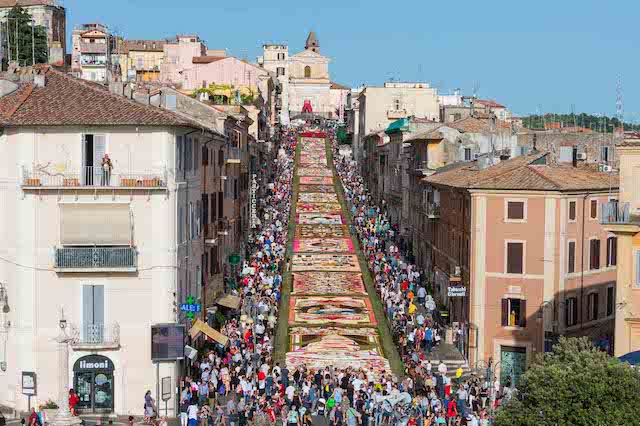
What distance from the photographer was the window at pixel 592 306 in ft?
196

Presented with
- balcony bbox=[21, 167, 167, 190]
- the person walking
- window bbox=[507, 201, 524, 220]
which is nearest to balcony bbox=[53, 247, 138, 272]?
balcony bbox=[21, 167, 167, 190]

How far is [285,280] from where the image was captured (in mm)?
82625

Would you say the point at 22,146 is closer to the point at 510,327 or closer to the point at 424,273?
the point at 510,327

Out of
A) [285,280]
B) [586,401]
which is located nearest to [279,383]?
[586,401]

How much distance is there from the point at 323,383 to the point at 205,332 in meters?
6.52

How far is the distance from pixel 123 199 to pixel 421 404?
46.5ft

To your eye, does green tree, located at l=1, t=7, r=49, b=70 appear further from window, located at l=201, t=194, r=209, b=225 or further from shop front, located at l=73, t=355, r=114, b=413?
shop front, located at l=73, t=355, r=114, b=413

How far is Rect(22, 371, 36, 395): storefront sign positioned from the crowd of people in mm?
5874

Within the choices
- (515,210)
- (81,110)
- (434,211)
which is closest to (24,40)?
(434,211)

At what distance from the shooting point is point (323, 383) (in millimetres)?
51875

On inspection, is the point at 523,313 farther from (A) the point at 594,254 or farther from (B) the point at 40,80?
(B) the point at 40,80

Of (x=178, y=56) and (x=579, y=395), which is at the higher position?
(x=178, y=56)

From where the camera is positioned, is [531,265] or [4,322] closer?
[4,322]

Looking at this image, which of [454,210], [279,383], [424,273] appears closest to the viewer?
[279,383]
